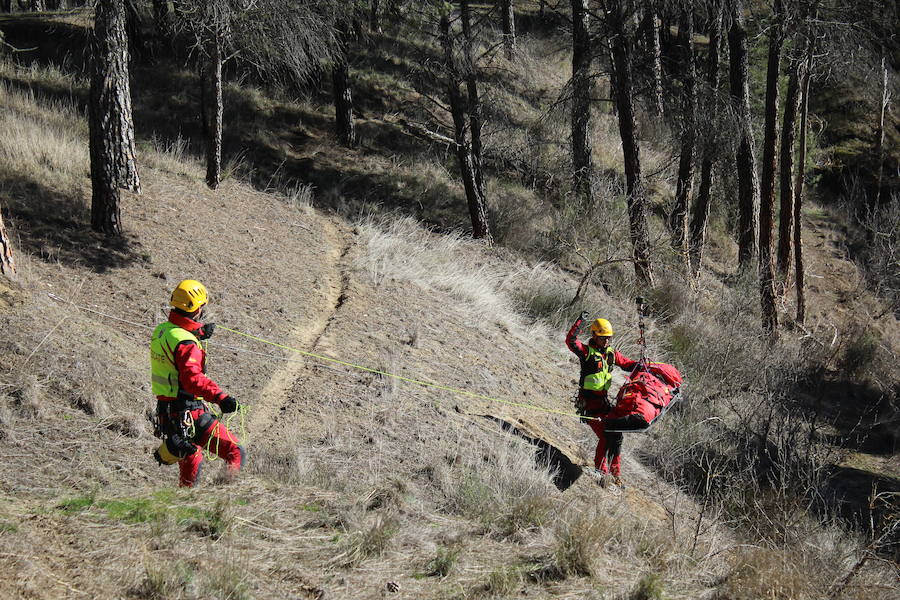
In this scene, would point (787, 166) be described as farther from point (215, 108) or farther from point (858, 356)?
point (215, 108)

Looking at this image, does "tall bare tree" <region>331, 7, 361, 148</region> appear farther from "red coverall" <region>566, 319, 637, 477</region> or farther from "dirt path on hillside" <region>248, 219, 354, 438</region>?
"red coverall" <region>566, 319, 637, 477</region>

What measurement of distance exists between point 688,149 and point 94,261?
1286cm

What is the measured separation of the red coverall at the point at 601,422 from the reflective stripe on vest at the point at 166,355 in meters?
4.35

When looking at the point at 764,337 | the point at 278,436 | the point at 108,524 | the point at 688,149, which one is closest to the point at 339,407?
the point at 278,436

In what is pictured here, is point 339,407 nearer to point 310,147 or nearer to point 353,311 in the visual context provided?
point 353,311

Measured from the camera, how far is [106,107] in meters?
10.2

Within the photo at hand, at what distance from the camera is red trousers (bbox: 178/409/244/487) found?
5895 millimetres

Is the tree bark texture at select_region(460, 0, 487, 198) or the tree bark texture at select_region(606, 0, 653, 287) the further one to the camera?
the tree bark texture at select_region(460, 0, 487, 198)

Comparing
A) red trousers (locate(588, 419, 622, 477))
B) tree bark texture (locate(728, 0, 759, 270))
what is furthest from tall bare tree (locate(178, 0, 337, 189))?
tree bark texture (locate(728, 0, 759, 270))

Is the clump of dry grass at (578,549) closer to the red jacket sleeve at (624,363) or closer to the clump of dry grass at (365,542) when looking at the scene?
the clump of dry grass at (365,542)

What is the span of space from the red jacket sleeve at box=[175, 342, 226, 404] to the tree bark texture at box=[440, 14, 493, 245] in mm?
10082

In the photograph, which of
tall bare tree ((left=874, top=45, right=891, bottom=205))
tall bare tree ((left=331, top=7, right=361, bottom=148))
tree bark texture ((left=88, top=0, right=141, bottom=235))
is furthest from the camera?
tall bare tree ((left=874, top=45, right=891, bottom=205))

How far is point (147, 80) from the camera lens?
21000mm

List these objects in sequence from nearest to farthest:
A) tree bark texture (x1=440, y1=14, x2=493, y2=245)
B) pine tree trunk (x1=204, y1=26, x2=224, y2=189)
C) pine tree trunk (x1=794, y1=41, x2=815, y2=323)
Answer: pine tree trunk (x1=204, y1=26, x2=224, y2=189)
tree bark texture (x1=440, y1=14, x2=493, y2=245)
pine tree trunk (x1=794, y1=41, x2=815, y2=323)
